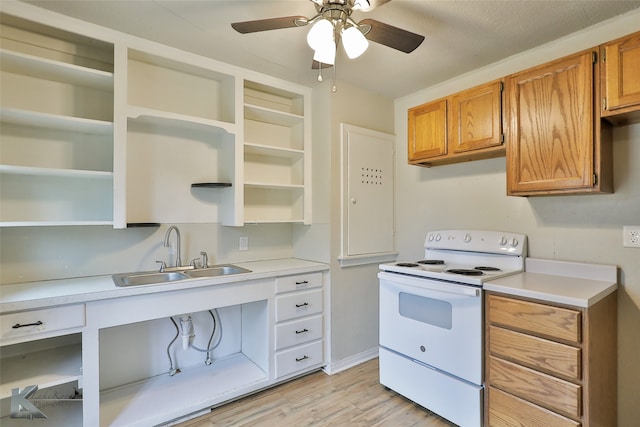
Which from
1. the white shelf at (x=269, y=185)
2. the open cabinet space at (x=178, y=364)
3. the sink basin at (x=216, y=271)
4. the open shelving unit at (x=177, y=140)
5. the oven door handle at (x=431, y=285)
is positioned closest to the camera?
the oven door handle at (x=431, y=285)

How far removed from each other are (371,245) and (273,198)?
0.99 meters

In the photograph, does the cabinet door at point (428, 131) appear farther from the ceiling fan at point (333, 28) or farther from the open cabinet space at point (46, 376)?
the open cabinet space at point (46, 376)

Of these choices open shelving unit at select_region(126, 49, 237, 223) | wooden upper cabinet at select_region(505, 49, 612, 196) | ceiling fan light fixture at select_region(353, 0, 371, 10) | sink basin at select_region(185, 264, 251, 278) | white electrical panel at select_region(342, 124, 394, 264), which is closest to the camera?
ceiling fan light fixture at select_region(353, 0, 371, 10)

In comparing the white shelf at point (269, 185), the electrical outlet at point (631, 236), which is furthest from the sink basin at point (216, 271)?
the electrical outlet at point (631, 236)

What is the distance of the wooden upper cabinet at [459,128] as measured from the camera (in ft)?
6.56

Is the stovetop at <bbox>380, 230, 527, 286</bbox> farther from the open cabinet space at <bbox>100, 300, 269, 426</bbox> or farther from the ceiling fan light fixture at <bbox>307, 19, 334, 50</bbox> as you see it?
the ceiling fan light fixture at <bbox>307, 19, 334, 50</bbox>

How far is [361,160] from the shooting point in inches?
105

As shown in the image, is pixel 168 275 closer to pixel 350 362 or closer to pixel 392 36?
pixel 350 362

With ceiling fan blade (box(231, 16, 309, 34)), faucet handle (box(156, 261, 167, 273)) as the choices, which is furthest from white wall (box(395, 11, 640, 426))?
faucet handle (box(156, 261, 167, 273))

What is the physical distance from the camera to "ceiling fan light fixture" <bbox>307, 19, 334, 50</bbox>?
1386 millimetres

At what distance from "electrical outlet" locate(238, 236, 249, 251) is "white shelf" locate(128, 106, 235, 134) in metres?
0.89

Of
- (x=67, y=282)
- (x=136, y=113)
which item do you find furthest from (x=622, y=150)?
(x=67, y=282)

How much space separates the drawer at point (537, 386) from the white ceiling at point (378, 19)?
6.24ft

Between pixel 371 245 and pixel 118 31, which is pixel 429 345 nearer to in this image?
pixel 371 245
